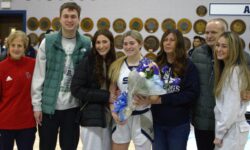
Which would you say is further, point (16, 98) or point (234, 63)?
point (16, 98)

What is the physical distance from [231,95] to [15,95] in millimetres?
1770

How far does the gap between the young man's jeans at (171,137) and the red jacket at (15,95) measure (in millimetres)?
1116

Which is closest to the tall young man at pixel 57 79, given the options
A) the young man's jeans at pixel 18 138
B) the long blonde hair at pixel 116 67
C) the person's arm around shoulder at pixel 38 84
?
the person's arm around shoulder at pixel 38 84

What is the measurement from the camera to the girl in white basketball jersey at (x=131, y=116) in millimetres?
2439

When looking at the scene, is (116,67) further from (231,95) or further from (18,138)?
(18,138)

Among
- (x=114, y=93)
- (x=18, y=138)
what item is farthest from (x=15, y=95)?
(x=114, y=93)

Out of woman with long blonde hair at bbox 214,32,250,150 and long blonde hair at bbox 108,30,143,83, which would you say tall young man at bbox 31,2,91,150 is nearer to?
long blonde hair at bbox 108,30,143,83

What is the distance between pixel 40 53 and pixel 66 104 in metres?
0.50

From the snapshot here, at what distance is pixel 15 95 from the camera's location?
2648 millimetres

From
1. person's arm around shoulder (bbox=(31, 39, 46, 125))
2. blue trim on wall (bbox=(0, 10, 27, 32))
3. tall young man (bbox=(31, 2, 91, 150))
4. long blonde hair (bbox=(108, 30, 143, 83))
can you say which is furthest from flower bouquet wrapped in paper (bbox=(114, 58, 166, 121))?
blue trim on wall (bbox=(0, 10, 27, 32))

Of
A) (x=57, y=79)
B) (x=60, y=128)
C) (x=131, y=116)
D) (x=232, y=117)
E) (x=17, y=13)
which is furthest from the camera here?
(x=17, y=13)

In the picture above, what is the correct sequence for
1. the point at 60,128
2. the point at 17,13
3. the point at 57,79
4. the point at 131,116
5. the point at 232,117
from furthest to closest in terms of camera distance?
the point at 17,13 → the point at 60,128 → the point at 57,79 → the point at 131,116 → the point at 232,117

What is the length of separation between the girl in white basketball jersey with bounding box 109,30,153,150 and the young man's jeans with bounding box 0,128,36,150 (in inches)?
30.3

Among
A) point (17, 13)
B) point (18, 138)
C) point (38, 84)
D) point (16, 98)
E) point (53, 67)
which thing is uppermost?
point (17, 13)
